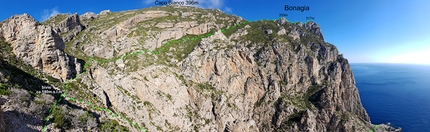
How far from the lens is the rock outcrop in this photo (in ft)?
136

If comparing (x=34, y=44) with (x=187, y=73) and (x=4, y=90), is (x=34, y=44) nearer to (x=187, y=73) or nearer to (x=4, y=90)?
(x=4, y=90)

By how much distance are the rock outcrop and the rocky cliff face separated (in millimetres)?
178

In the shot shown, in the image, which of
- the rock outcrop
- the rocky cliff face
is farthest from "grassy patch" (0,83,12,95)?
Result: the rock outcrop

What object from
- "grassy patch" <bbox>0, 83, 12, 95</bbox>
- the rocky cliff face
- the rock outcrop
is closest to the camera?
"grassy patch" <bbox>0, 83, 12, 95</bbox>

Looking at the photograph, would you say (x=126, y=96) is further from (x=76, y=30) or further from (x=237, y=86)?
(x=237, y=86)

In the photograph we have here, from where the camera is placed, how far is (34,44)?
42.7 metres

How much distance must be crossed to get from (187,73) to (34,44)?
181ft

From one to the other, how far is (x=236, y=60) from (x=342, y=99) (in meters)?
86.8

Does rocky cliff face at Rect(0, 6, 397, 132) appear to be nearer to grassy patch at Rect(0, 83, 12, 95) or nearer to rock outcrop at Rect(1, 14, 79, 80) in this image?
rock outcrop at Rect(1, 14, 79, 80)

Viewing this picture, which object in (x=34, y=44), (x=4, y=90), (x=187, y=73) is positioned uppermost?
(x=34, y=44)

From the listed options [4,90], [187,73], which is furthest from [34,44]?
[187,73]

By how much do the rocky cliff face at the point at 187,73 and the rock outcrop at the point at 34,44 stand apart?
0.58ft

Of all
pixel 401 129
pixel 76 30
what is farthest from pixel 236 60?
pixel 401 129

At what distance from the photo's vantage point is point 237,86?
352ft
